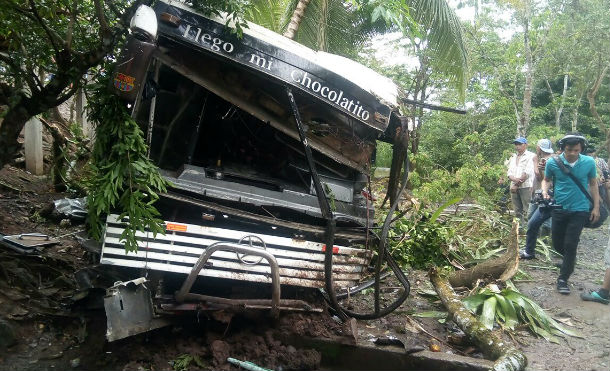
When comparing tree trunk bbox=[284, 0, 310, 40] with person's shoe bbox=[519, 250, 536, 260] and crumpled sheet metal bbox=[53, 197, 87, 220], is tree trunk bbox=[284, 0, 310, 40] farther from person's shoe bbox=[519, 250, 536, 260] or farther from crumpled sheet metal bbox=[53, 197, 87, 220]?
person's shoe bbox=[519, 250, 536, 260]

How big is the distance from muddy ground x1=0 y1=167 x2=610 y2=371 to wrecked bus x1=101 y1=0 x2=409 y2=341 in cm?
→ 30

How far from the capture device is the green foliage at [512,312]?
449 cm

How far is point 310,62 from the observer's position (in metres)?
Result: 3.55

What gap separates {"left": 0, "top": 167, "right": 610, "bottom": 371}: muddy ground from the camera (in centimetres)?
341

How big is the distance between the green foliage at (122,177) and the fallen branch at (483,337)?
288cm

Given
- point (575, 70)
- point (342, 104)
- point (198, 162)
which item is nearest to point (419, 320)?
point (342, 104)

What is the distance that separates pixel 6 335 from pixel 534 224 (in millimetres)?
6429

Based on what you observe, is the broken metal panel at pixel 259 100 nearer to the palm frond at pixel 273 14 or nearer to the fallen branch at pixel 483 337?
the fallen branch at pixel 483 337

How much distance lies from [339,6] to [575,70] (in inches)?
424

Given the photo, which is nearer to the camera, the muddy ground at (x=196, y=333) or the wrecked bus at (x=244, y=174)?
the wrecked bus at (x=244, y=174)

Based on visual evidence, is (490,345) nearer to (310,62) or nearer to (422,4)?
(310,62)

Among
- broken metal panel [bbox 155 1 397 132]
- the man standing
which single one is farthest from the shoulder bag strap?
broken metal panel [bbox 155 1 397 132]

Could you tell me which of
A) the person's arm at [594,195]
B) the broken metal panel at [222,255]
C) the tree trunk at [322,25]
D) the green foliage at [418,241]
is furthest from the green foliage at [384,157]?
the broken metal panel at [222,255]

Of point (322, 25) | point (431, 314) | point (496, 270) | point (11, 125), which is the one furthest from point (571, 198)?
point (11, 125)
